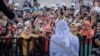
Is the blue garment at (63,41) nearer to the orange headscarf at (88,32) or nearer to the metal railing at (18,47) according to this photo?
the metal railing at (18,47)

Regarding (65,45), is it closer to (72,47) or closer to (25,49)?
(72,47)

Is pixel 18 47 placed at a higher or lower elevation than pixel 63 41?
lower

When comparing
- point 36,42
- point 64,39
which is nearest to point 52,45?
point 64,39

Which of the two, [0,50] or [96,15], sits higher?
[96,15]

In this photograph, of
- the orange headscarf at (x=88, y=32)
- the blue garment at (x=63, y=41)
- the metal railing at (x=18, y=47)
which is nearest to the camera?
the blue garment at (x=63, y=41)

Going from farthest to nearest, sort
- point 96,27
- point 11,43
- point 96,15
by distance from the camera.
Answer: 1. point 96,15
2. point 96,27
3. point 11,43

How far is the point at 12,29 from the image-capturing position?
33.4 feet

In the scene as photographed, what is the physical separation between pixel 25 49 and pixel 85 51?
62.9 inches

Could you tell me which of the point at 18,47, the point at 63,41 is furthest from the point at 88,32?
the point at 18,47

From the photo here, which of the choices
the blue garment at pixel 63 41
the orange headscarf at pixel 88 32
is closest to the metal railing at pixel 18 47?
the orange headscarf at pixel 88 32

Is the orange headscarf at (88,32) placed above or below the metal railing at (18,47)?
above

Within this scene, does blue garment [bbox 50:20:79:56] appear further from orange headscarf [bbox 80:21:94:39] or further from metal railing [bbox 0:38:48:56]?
orange headscarf [bbox 80:21:94:39]

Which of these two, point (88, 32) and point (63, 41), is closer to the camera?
point (63, 41)

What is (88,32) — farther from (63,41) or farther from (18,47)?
(18,47)
